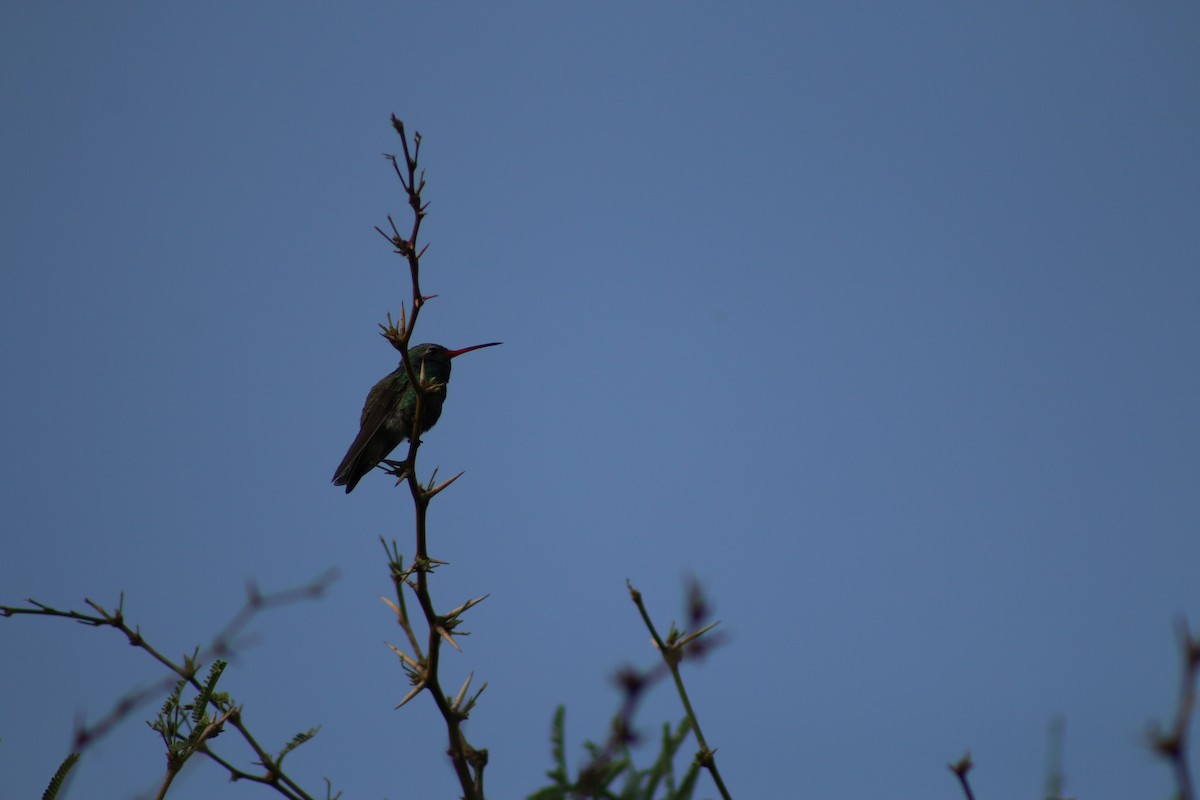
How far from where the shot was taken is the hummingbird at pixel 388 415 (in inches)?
327

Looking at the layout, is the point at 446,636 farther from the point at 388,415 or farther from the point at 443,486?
the point at 388,415

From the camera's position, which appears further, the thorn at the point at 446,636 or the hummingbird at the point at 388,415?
the hummingbird at the point at 388,415

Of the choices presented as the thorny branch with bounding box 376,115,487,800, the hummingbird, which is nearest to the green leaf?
the thorny branch with bounding box 376,115,487,800

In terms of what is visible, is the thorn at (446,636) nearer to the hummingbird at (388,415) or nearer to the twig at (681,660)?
the twig at (681,660)

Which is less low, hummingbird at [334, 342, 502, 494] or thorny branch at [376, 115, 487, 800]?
hummingbird at [334, 342, 502, 494]

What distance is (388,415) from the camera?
894 cm

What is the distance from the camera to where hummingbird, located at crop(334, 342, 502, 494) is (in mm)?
8305

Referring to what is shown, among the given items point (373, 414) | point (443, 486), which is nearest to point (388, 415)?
point (373, 414)

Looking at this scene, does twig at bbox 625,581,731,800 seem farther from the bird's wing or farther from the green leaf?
the bird's wing

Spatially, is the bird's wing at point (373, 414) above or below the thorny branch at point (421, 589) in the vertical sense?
above

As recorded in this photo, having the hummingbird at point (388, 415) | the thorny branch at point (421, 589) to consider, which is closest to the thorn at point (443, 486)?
the thorny branch at point (421, 589)

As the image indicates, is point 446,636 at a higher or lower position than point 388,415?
lower

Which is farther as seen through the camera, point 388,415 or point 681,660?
point 388,415

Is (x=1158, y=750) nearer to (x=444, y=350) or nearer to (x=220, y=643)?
(x=220, y=643)
